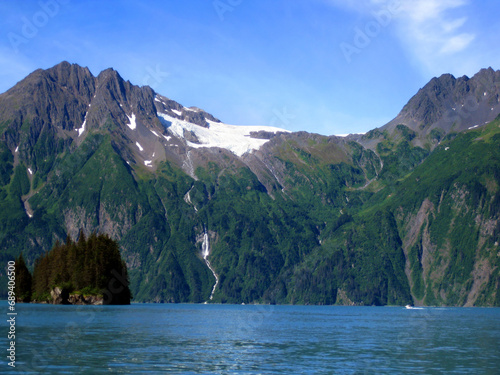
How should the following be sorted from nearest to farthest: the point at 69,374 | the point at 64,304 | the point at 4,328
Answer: the point at 69,374
the point at 4,328
the point at 64,304

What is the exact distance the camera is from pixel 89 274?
198m

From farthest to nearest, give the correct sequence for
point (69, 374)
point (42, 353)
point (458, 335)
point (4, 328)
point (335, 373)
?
point (458, 335), point (4, 328), point (42, 353), point (335, 373), point (69, 374)

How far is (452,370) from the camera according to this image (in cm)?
5819

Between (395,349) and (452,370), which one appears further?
(395,349)

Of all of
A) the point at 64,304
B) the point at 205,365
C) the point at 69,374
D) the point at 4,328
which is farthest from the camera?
the point at 64,304

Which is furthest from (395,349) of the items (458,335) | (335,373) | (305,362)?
(458,335)

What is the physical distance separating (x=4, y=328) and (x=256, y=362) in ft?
163

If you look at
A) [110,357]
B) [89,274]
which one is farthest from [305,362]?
[89,274]

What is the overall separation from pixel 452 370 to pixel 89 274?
512 feet

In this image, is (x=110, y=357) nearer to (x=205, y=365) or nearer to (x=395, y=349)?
(x=205, y=365)

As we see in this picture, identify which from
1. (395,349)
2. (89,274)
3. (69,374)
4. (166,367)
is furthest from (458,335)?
(89,274)

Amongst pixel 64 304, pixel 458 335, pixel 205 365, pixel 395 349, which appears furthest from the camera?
pixel 64 304

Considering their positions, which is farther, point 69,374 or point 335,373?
point 335,373

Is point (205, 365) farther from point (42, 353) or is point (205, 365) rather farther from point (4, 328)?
point (4, 328)
